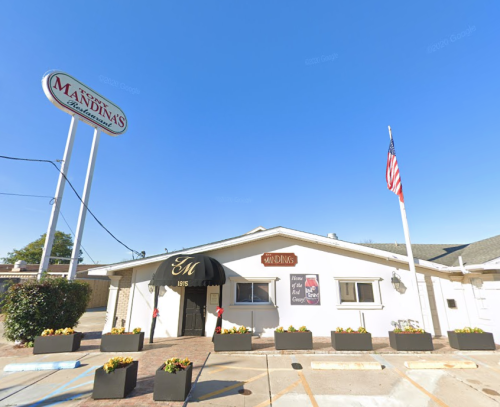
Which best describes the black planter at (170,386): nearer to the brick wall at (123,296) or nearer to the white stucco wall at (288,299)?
the white stucco wall at (288,299)

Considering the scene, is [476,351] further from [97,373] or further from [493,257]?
[97,373]

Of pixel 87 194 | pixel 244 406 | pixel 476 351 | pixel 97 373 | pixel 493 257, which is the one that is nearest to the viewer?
pixel 244 406

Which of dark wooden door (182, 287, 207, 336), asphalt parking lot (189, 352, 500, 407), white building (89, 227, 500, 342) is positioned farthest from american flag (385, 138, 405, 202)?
dark wooden door (182, 287, 207, 336)

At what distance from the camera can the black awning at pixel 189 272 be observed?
414 inches

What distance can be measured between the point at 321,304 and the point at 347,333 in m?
2.55

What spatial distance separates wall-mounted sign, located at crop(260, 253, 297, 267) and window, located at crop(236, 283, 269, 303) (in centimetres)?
111

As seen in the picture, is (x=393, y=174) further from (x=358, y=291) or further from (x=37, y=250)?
(x=37, y=250)

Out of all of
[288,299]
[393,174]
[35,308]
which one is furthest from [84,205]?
[393,174]

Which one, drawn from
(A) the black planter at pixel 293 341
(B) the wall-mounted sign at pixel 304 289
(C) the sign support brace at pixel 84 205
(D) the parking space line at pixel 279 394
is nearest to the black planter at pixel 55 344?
(C) the sign support brace at pixel 84 205

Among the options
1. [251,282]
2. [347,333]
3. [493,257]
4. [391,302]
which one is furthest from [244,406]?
[493,257]

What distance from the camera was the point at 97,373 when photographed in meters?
5.79

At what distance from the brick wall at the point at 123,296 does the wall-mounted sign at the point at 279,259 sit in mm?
7089

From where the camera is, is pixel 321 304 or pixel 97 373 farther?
pixel 321 304

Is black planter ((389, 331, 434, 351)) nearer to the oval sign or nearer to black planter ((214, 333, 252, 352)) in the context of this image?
black planter ((214, 333, 252, 352))
